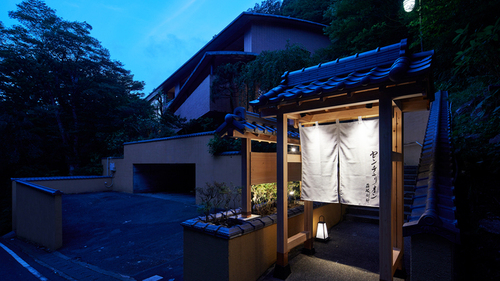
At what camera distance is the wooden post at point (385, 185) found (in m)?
3.18

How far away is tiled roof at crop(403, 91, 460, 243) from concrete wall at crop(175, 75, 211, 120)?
13275 millimetres

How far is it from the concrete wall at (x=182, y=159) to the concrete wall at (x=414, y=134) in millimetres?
6809

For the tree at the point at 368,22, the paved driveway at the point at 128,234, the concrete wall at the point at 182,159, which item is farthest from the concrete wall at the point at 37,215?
the tree at the point at 368,22

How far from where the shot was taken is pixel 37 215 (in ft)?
28.3

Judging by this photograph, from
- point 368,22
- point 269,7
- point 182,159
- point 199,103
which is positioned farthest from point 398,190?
point 269,7

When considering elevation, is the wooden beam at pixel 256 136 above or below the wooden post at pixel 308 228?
above

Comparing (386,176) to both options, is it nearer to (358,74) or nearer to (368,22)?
(358,74)

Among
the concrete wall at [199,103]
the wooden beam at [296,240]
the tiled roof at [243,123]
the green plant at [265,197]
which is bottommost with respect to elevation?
the wooden beam at [296,240]

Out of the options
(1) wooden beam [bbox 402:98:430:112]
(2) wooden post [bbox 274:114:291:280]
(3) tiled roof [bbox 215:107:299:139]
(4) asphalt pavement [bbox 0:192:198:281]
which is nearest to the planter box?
(2) wooden post [bbox 274:114:291:280]

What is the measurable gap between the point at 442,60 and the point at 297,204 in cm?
1026

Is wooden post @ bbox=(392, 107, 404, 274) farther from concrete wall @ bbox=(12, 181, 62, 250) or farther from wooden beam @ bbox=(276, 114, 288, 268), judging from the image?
concrete wall @ bbox=(12, 181, 62, 250)

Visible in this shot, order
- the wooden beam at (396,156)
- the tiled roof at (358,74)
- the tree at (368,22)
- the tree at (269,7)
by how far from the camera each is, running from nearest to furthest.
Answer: the tiled roof at (358,74), the wooden beam at (396,156), the tree at (368,22), the tree at (269,7)

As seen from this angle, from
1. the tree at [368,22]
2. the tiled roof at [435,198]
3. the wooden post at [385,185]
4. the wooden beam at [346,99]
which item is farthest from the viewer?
the tree at [368,22]

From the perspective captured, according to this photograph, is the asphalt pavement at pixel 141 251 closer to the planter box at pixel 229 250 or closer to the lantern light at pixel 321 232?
the lantern light at pixel 321 232
